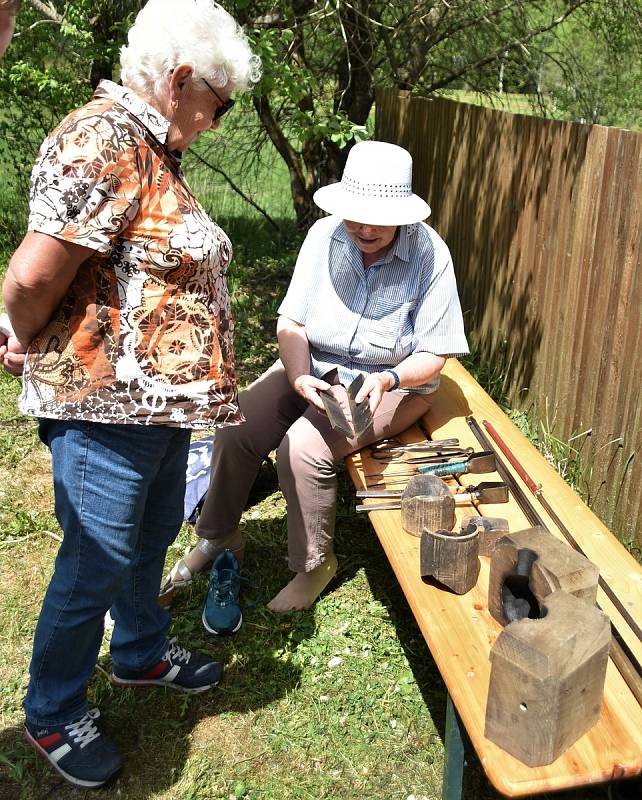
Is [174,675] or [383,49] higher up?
[383,49]

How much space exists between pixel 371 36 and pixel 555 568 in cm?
515

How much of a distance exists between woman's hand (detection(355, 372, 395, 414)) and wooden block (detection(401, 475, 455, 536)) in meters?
0.40

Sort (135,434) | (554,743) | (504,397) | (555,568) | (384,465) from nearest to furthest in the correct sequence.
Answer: (554,743)
(555,568)
(135,434)
(384,465)
(504,397)

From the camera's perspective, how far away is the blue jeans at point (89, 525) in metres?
2.05

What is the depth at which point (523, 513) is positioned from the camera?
2627 mm

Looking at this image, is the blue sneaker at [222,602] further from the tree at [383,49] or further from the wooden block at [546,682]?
the tree at [383,49]

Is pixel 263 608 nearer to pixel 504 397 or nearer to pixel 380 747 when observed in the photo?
pixel 380 747

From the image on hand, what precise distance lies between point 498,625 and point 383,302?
1.31m

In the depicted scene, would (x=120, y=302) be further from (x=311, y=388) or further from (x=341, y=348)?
(x=341, y=348)

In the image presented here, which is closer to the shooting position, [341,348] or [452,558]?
[452,558]

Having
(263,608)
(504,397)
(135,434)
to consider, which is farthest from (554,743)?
(504,397)

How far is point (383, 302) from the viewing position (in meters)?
3.03

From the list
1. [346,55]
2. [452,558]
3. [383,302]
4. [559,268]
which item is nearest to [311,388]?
[383,302]

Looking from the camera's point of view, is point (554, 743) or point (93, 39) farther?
point (93, 39)
